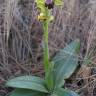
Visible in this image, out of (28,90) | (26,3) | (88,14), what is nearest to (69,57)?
Result: (28,90)

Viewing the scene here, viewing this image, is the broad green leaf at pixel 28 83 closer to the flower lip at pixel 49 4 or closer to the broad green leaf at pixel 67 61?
the broad green leaf at pixel 67 61

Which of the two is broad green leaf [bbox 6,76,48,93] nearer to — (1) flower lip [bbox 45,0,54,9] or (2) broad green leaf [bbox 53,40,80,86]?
(2) broad green leaf [bbox 53,40,80,86]

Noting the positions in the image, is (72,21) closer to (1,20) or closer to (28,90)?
(1,20)

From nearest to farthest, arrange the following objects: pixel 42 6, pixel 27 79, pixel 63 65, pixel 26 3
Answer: pixel 42 6, pixel 27 79, pixel 63 65, pixel 26 3

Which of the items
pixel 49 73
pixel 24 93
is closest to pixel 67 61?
pixel 49 73

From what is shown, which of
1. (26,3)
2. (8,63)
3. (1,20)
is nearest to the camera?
(8,63)

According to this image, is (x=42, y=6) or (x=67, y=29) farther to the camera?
(x=67, y=29)

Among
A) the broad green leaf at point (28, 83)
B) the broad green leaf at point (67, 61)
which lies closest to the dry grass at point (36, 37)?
the broad green leaf at point (67, 61)
